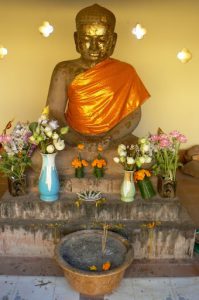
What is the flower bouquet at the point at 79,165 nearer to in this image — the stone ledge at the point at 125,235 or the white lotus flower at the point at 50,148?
the white lotus flower at the point at 50,148

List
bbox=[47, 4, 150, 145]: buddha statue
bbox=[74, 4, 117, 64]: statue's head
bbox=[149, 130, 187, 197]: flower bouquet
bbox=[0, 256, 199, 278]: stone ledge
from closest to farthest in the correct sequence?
1. bbox=[0, 256, 199, 278]: stone ledge
2. bbox=[149, 130, 187, 197]: flower bouquet
3. bbox=[74, 4, 117, 64]: statue's head
4. bbox=[47, 4, 150, 145]: buddha statue

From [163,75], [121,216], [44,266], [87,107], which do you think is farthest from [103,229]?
[163,75]

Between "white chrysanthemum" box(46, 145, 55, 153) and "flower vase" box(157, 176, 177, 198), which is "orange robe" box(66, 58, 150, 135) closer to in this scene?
"white chrysanthemum" box(46, 145, 55, 153)

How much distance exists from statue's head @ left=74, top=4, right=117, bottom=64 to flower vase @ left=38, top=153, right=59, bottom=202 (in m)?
1.05

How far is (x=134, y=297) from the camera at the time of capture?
2293 millimetres

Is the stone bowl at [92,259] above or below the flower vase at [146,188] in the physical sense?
below

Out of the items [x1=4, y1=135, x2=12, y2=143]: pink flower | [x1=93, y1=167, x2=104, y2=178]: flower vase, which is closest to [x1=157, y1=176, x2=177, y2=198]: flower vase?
[x1=93, y1=167, x2=104, y2=178]: flower vase

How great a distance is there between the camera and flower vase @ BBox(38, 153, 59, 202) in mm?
2689

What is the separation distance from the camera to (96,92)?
10.2 feet

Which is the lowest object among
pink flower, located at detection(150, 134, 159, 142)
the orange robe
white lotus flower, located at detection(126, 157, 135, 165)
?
white lotus flower, located at detection(126, 157, 135, 165)

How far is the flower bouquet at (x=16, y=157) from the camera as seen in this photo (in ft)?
8.86

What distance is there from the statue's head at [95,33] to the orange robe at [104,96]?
11cm

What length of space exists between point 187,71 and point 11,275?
134 inches

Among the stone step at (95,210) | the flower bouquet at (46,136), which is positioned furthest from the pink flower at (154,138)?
the flower bouquet at (46,136)
